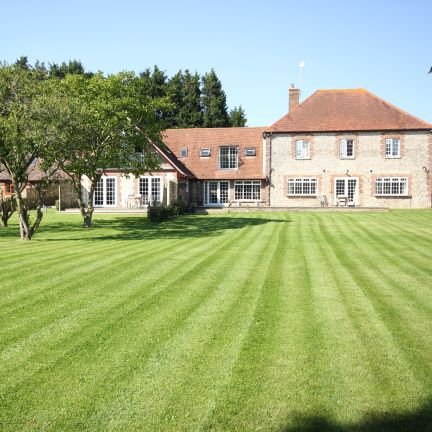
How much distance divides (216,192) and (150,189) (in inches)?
236

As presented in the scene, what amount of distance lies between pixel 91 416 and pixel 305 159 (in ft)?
113

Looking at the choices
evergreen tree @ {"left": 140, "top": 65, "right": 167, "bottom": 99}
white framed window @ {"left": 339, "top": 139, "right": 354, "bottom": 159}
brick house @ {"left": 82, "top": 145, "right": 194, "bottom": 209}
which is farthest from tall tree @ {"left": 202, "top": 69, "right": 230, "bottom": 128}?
white framed window @ {"left": 339, "top": 139, "right": 354, "bottom": 159}

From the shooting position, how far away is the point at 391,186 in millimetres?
36531

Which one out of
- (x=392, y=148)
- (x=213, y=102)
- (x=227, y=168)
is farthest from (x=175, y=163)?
(x=213, y=102)

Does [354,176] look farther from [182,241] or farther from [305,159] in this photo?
[182,241]

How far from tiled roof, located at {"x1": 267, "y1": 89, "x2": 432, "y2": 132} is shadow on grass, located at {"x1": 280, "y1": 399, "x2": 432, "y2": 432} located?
112 feet

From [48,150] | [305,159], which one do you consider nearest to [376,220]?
[305,159]

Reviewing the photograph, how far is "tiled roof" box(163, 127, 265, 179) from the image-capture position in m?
38.9

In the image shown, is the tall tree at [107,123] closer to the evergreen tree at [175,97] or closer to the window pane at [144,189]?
the window pane at [144,189]

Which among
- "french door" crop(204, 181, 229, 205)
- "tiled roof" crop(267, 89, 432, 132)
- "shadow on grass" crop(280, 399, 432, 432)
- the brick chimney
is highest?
the brick chimney

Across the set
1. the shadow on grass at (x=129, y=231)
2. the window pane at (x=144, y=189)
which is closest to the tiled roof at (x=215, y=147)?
the window pane at (x=144, y=189)

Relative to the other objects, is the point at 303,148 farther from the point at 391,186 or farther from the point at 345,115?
the point at 391,186

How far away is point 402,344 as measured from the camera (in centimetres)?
632

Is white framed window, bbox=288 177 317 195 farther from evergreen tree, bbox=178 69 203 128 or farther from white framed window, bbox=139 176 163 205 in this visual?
evergreen tree, bbox=178 69 203 128
